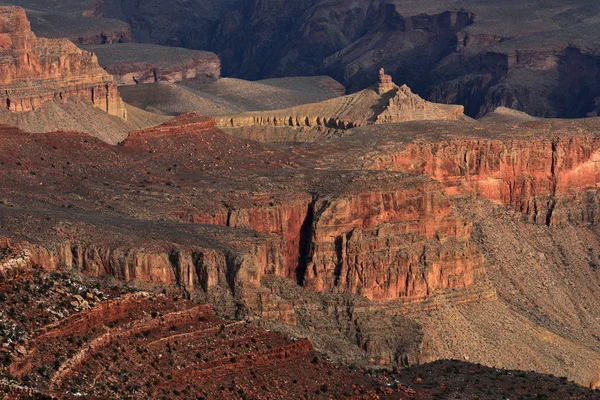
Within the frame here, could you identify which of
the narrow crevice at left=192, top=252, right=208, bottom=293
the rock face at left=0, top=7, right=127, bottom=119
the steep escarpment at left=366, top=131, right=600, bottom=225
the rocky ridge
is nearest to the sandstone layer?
the narrow crevice at left=192, top=252, right=208, bottom=293

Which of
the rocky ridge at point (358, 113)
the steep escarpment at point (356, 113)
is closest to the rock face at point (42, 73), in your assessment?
the rocky ridge at point (358, 113)

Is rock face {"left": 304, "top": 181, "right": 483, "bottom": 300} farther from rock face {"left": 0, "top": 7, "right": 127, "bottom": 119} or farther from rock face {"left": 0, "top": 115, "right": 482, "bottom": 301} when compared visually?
rock face {"left": 0, "top": 7, "right": 127, "bottom": 119}

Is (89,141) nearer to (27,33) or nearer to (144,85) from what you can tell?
(27,33)

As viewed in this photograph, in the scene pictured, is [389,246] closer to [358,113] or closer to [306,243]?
[306,243]

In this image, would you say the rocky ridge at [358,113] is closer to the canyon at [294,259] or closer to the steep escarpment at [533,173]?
the canyon at [294,259]

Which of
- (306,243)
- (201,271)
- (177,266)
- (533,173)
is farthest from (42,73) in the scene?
(177,266)
